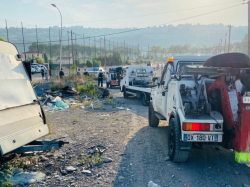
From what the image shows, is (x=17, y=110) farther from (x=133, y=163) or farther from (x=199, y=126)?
(x=199, y=126)

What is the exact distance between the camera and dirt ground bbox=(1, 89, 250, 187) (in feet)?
13.0

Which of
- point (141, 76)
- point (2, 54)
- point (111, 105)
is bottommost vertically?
point (111, 105)

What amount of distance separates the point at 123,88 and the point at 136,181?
11565 mm

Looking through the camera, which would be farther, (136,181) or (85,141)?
(85,141)

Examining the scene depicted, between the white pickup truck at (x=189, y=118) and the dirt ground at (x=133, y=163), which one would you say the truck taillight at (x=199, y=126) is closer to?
the white pickup truck at (x=189, y=118)

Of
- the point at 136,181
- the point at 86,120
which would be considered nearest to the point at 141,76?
the point at 86,120

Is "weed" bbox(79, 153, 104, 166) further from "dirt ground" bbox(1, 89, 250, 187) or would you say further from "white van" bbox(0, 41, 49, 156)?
"white van" bbox(0, 41, 49, 156)

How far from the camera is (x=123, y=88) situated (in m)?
15.4

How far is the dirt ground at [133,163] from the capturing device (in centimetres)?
396

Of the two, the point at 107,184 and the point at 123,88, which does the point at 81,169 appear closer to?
the point at 107,184

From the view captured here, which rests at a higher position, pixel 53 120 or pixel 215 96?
pixel 215 96

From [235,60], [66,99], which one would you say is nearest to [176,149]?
[235,60]

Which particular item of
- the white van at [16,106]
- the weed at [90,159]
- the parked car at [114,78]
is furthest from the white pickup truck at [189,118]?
the parked car at [114,78]

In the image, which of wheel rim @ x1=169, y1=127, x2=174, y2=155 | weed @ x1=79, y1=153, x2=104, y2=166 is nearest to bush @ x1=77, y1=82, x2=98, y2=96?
weed @ x1=79, y1=153, x2=104, y2=166
